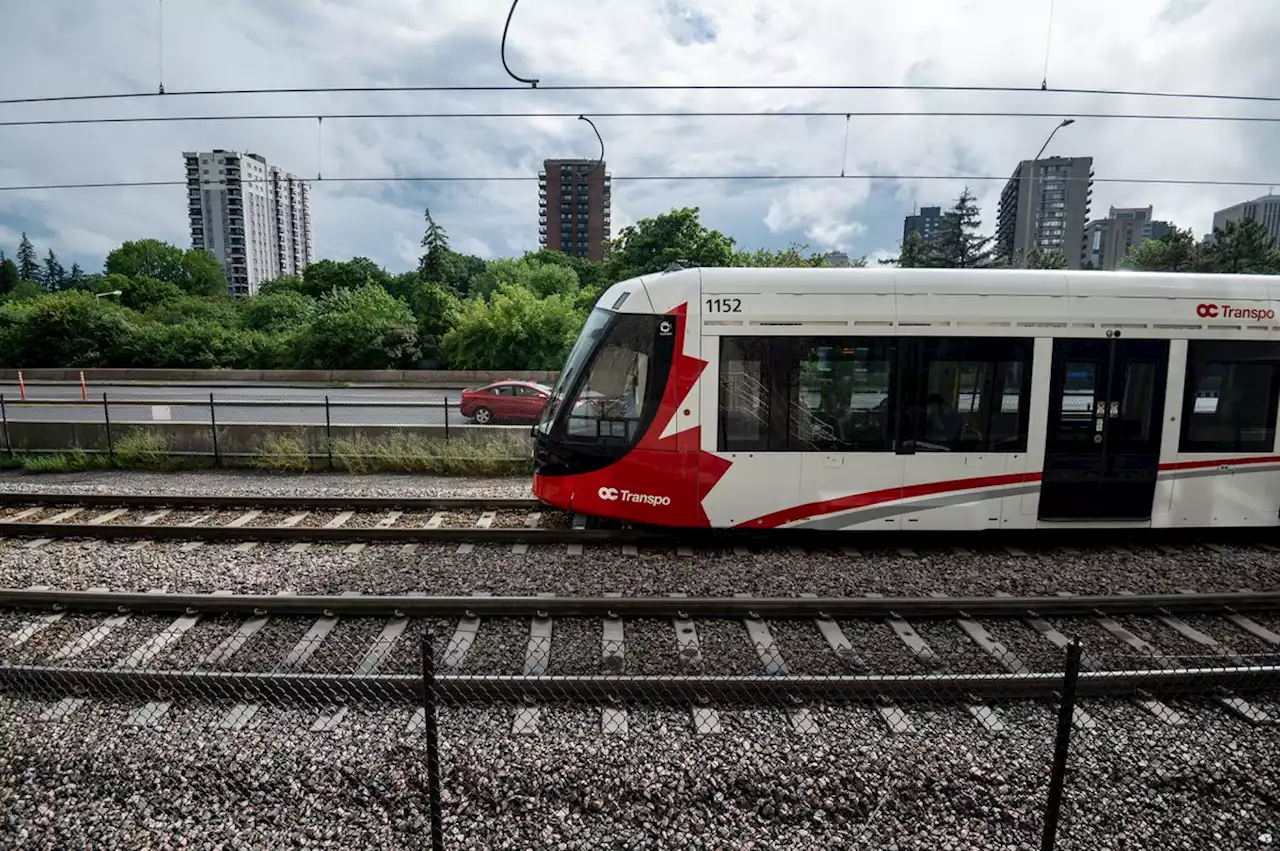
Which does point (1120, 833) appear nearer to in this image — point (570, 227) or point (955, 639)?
point (955, 639)

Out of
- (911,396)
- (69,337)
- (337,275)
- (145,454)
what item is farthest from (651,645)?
(337,275)

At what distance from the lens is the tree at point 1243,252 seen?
34375 mm

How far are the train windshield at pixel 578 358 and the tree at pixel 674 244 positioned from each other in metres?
31.6

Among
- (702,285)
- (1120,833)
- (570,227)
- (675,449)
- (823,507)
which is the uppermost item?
(570,227)

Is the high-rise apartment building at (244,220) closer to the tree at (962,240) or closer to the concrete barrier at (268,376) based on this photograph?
the concrete barrier at (268,376)

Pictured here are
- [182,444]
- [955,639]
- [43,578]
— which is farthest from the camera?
[182,444]

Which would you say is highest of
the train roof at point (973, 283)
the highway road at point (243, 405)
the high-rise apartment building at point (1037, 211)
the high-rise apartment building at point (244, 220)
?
the high-rise apartment building at point (244, 220)

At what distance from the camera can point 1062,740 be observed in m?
3.00

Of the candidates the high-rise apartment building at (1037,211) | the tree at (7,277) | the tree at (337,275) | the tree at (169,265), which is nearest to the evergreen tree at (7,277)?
the tree at (7,277)

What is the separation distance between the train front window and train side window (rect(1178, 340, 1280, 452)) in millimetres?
6226

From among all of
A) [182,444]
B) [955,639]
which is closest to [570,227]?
[182,444]

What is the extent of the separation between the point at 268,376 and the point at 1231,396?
3959 centimetres

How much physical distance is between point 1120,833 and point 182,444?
49.4 ft

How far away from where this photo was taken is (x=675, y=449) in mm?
7586
